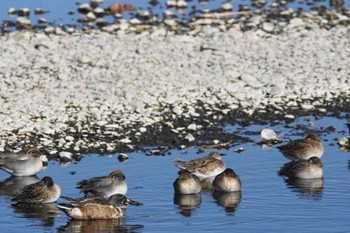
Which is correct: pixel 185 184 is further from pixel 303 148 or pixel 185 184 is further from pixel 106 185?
pixel 303 148

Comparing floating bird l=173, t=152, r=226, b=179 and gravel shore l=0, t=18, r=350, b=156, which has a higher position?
gravel shore l=0, t=18, r=350, b=156

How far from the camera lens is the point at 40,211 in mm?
18406

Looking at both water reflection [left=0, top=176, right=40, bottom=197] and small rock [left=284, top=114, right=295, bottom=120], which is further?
small rock [left=284, top=114, right=295, bottom=120]

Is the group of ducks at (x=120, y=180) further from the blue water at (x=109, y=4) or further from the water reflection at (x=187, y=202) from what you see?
the blue water at (x=109, y=4)

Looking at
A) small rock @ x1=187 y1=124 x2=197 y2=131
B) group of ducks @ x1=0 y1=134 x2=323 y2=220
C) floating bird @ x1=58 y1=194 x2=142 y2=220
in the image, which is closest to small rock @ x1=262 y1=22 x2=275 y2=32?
small rock @ x1=187 y1=124 x2=197 y2=131

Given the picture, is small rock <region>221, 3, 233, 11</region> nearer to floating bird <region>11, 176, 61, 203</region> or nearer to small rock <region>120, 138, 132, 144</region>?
small rock <region>120, 138, 132, 144</region>

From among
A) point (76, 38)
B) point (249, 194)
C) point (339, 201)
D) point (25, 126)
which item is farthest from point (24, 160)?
point (76, 38)

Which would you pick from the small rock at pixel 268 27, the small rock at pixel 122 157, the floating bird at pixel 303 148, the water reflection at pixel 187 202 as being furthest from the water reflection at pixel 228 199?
the small rock at pixel 268 27

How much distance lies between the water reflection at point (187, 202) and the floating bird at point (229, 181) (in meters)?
0.45

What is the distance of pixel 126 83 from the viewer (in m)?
26.8

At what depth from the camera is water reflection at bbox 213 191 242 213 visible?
1834cm

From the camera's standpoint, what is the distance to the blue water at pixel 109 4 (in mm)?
36000

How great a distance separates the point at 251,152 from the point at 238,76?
5.41 m

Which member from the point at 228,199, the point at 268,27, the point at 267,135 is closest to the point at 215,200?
the point at 228,199
